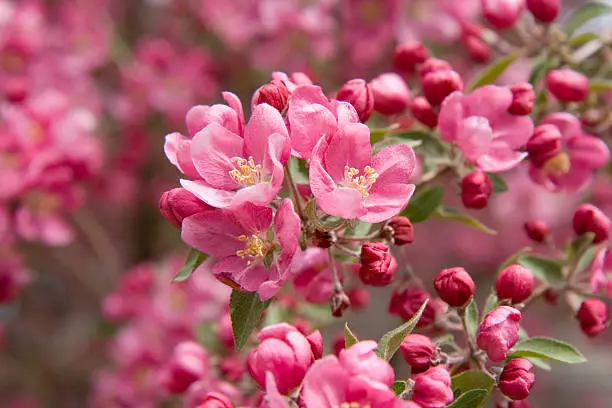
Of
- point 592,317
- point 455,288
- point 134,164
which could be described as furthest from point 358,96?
point 134,164

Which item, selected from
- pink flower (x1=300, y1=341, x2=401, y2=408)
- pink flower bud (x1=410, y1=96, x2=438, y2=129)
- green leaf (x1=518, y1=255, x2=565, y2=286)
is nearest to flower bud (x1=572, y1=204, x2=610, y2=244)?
green leaf (x1=518, y1=255, x2=565, y2=286)

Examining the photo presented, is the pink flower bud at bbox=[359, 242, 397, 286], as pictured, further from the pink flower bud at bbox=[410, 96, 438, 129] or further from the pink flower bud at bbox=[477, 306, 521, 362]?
the pink flower bud at bbox=[410, 96, 438, 129]

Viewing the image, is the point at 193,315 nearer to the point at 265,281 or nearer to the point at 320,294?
the point at 320,294

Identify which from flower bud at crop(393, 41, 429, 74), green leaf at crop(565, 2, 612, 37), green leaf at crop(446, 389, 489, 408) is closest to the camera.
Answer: green leaf at crop(446, 389, 489, 408)

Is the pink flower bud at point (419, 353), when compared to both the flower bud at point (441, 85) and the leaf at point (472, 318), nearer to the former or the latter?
the leaf at point (472, 318)

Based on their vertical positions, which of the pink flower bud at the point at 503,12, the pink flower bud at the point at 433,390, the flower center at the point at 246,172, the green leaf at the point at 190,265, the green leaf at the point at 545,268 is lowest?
the green leaf at the point at 545,268

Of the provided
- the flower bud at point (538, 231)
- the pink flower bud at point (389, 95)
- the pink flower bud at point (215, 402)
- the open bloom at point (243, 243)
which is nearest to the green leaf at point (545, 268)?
the flower bud at point (538, 231)
